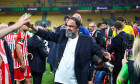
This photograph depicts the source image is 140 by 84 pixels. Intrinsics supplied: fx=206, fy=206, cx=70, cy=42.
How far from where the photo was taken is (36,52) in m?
4.97

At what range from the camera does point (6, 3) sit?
1393 inches

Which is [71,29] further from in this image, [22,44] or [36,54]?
[36,54]

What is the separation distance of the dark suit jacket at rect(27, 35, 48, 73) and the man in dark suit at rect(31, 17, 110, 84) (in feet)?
5.04

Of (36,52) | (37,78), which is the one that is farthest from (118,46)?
(37,78)

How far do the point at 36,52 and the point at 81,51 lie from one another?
6.44 ft

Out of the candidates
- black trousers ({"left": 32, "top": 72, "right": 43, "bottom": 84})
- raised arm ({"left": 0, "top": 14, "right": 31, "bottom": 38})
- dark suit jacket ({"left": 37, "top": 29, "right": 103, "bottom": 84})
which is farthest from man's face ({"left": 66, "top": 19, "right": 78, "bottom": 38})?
Answer: black trousers ({"left": 32, "top": 72, "right": 43, "bottom": 84})

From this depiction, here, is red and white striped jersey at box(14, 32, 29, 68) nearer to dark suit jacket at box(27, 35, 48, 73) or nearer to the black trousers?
dark suit jacket at box(27, 35, 48, 73)

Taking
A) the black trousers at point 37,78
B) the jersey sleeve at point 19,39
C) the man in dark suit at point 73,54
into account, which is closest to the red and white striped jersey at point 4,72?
the man in dark suit at point 73,54

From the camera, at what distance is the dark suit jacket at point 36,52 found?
489 centimetres

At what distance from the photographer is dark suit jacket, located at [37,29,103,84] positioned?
3.23 m

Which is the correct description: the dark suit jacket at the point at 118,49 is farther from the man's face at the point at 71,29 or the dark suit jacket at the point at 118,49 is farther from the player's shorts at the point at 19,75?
the player's shorts at the point at 19,75

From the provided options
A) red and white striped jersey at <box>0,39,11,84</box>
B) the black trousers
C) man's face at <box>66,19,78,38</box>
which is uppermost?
man's face at <box>66,19,78,38</box>

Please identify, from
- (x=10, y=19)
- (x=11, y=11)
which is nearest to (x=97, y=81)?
(x=11, y=11)

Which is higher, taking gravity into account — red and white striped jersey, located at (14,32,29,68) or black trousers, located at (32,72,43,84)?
red and white striped jersey, located at (14,32,29,68)
